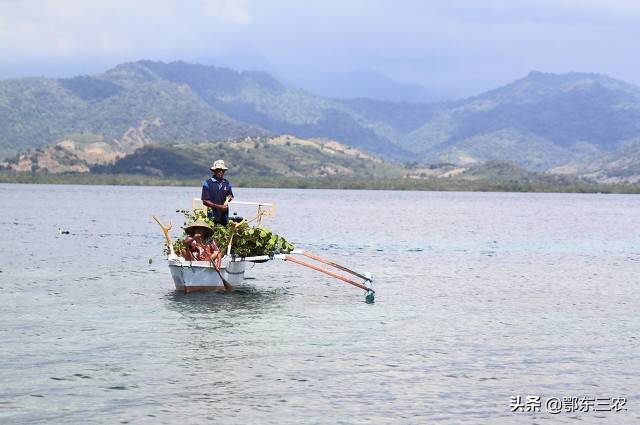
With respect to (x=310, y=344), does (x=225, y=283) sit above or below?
above

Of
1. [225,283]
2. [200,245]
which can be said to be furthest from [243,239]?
[200,245]

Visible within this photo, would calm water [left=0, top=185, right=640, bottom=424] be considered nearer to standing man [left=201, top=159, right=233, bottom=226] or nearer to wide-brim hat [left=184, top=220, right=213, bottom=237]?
wide-brim hat [left=184, top=220, right=213, bottom=237]

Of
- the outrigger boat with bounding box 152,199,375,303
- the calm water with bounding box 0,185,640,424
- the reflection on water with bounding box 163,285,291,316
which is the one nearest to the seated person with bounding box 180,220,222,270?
the outrigger boat with bounding box 152,199,375,303

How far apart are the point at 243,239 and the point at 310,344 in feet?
38.9

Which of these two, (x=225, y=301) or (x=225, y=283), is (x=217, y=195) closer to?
(x=225, y=283)

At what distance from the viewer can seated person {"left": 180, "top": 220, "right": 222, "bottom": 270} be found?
40469mm

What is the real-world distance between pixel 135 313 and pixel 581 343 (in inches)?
654

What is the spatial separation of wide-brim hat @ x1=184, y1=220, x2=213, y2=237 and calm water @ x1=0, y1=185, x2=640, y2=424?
9.18 feet

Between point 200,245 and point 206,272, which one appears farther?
point 206,272

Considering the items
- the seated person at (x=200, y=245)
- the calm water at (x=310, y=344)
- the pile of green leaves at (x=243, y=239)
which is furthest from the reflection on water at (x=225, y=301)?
the pile of green leaves at (x=243, y=239)

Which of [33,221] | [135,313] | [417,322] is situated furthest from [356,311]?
[33,221]

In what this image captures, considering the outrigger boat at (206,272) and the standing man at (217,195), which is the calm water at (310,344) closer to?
the outrigger boat at (206,272)

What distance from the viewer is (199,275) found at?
41250 millimetres

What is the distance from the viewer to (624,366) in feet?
95.2
